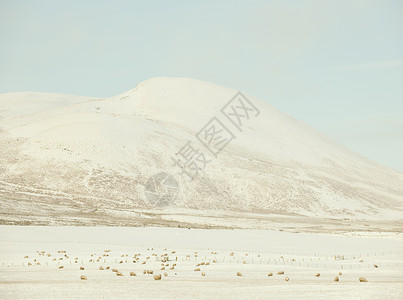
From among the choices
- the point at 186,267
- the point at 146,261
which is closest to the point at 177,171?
the point at 146,261

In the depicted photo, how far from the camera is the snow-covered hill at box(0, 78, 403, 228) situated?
278 ft

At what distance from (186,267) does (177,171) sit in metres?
82.8

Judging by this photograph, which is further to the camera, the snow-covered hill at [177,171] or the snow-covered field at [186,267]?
the snow-covered hill at [177,171]

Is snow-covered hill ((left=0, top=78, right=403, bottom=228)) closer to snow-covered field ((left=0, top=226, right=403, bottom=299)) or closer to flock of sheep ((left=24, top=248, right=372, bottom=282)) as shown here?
snow-covered field ((left=0, top=226, right=403, bottom=299))

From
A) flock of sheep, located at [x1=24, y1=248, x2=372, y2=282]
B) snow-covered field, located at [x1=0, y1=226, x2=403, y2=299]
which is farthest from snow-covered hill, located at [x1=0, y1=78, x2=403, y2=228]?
flock of sheep, located at [x1=24, y1=248, x2=372, y2=282]

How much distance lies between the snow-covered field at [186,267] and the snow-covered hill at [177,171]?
64.3 ft

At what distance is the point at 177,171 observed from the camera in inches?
4242

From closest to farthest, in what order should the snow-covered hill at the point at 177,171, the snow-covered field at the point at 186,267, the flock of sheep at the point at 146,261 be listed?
the snow-covered field at the point at 186,267 → the flock of sheep at the point at 146,261 → the snow-covered hill at the point at 177,171

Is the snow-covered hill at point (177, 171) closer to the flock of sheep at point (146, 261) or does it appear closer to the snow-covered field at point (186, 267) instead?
the snow-covered field at point (186, 267)

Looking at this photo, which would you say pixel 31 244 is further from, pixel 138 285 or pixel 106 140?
pixel 106 140

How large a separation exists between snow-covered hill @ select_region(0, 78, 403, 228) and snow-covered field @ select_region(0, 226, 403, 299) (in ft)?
64.3

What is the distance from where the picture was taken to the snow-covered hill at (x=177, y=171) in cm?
8469

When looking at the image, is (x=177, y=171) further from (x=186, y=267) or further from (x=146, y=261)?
(x=186, y=267)

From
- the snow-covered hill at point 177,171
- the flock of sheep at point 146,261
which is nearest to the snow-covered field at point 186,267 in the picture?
the flock of sheep at point 146,261
